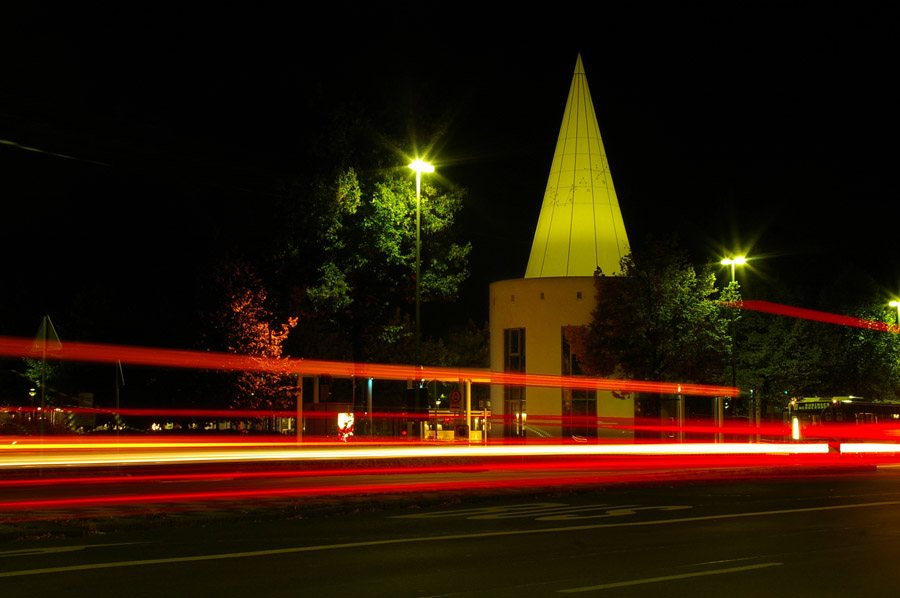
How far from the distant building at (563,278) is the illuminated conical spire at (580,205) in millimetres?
51

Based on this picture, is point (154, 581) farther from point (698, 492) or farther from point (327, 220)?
point (327, 220)

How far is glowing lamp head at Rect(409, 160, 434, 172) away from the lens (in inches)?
1297

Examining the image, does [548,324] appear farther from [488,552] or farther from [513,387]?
[488,552]

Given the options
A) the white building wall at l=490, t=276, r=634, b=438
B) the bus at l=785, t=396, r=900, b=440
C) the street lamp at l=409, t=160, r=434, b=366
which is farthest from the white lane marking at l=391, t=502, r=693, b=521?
the white building wall at l=490, t=276, r=634, b=438

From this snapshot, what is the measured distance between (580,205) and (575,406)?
10.2m

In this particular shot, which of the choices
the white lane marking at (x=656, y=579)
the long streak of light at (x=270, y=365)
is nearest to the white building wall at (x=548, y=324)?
the long streak of light at (x=270, y=365)

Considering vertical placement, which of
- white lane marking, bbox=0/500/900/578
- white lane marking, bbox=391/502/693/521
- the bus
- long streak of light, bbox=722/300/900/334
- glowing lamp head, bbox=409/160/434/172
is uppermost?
glowing lamp head, bbox=409/160/434/172

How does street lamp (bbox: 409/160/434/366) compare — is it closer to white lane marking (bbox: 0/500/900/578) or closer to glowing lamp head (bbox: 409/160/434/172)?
glowing lamp head (bbox: 409/160/434/172)

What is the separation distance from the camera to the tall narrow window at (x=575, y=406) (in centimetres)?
5028

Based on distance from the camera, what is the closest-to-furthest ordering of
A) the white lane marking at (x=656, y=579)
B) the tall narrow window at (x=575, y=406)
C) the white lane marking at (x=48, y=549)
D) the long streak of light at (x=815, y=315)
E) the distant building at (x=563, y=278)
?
the white lane marking at (x=656, y=579) < the white lane marking at (x=48, y=549) < the tall narrow window at (x=575, y=406) < the distant building at (x=563, y=278) < the long streak of light at (x=815, y=315)

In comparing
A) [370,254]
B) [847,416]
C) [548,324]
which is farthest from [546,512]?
[548,324]

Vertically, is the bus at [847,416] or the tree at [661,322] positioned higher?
the tree at [661,322]

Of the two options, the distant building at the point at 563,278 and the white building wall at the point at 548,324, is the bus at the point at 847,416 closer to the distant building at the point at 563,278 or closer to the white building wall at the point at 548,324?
the white building wall at the point at 548,324

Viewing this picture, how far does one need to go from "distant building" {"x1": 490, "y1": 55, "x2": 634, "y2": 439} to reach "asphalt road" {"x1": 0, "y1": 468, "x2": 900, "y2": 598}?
1332 inches
